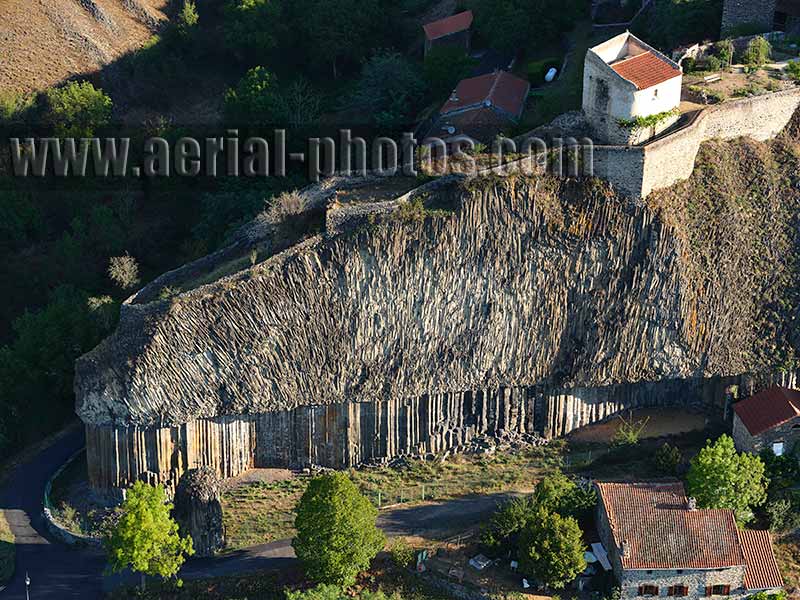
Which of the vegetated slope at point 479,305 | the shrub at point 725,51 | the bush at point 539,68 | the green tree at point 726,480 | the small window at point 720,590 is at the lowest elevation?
the small window at point 720,590

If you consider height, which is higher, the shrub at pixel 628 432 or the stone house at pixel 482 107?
the stone house at pixel 482 107

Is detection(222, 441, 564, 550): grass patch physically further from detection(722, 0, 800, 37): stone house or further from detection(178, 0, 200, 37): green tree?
detection(178, 0, 200, 37): green tree

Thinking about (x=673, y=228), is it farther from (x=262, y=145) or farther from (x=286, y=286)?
(x=262, y=145)

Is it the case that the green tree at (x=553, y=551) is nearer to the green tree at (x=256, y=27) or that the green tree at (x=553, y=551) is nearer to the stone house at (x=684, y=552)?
the stone house at (x=684, y=552)

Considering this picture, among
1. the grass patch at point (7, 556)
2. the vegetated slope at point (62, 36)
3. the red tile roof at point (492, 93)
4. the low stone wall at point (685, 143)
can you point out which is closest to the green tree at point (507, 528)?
the low stone wall at point (685, 143)

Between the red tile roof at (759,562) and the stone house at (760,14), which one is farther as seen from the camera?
the stone house at (760,14)

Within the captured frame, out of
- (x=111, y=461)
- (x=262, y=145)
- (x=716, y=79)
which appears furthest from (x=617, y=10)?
(x=111, y=461)

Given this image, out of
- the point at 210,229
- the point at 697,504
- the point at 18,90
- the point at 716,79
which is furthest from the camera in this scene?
the point at 18,90
